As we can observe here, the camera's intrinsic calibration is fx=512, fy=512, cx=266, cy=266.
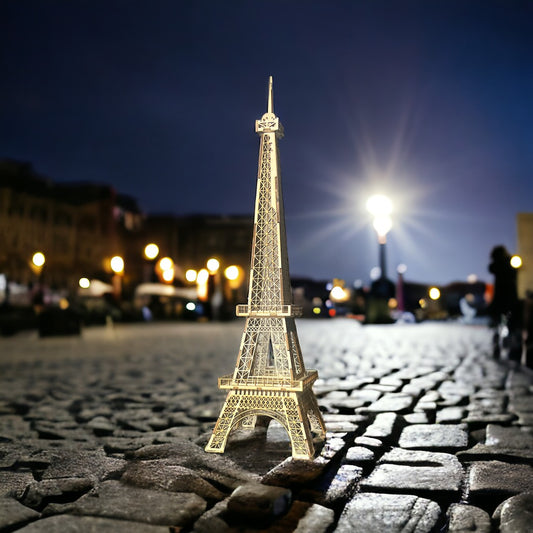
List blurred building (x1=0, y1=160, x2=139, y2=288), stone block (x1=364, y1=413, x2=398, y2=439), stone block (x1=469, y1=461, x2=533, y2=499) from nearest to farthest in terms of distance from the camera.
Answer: stone block (x1=469, y1=461, x2=533, y2=499), stone block (x1=364, y1=413, x2=398, y2=439), blurred building (x1=0, y1=160, x2=139, y2=288)

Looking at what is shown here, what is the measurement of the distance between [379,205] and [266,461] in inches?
584

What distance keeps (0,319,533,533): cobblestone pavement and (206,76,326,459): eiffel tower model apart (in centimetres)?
33

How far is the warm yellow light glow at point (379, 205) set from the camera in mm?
17562

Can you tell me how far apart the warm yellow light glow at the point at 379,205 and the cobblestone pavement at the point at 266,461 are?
408 inches

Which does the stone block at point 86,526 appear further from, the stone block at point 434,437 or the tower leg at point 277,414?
the stone block at point 434,437

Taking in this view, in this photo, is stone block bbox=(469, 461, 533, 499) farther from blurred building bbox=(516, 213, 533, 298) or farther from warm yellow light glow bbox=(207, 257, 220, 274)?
blurred building bbox=(516, 213, 533, 298)

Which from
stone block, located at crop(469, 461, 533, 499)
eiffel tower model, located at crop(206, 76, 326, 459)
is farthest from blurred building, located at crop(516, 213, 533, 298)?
eiffel tower model, located at crop(206, 76, 326, 459)

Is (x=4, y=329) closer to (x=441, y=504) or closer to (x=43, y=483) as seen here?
(x=43, y=483)

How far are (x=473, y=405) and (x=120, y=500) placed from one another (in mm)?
4263

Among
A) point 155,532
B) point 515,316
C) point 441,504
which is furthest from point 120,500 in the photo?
point 515,316

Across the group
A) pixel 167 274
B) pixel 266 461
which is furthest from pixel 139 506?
pixel 167 274

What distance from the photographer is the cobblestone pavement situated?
2773 millimetres

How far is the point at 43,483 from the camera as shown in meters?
3.34

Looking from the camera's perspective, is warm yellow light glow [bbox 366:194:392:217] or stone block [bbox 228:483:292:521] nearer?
stone block [bbox 228:483:292:521]
